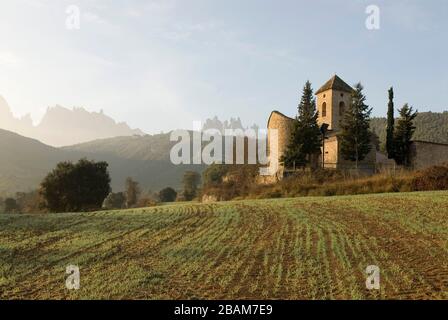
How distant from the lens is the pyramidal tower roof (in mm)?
58750

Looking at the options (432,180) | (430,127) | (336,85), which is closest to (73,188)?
(336,85)

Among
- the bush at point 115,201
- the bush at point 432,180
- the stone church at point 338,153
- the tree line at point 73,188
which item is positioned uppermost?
the stone church at point 338,153

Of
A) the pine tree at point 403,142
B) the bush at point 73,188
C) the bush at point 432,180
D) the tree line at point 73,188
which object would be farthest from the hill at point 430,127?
the bush at point 432,180

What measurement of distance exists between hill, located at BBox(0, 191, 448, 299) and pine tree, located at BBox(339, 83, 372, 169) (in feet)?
76.3

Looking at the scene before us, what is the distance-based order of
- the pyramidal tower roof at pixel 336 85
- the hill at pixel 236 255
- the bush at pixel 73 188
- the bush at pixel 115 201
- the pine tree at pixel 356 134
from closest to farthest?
the hill at pixel 236 255
the pine tree at pixel 356 134
the bush at pixel 73 188
the pyramidal tower roof at pixel 336 85
the bush at pixel 115 201

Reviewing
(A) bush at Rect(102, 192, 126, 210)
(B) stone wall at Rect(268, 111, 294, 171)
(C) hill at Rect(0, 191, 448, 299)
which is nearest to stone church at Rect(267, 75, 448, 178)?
(B) stone wall at Rect(268, 111, 294, 171)

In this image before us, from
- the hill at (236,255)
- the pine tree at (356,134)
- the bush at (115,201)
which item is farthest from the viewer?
the bush at (115,201)

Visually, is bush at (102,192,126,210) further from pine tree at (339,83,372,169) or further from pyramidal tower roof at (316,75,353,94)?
pine tree at (339,83,372,169)

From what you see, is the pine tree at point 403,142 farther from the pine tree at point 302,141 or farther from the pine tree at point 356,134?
the pine tree at point 302,141

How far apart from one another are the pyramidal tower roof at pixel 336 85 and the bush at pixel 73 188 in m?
37.0

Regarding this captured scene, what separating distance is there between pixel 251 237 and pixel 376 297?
696 cm

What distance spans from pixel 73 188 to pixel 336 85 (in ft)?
137

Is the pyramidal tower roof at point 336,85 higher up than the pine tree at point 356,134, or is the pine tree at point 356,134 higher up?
the pyramidal tower roof at point 336,85

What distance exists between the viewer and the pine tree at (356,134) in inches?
1736
